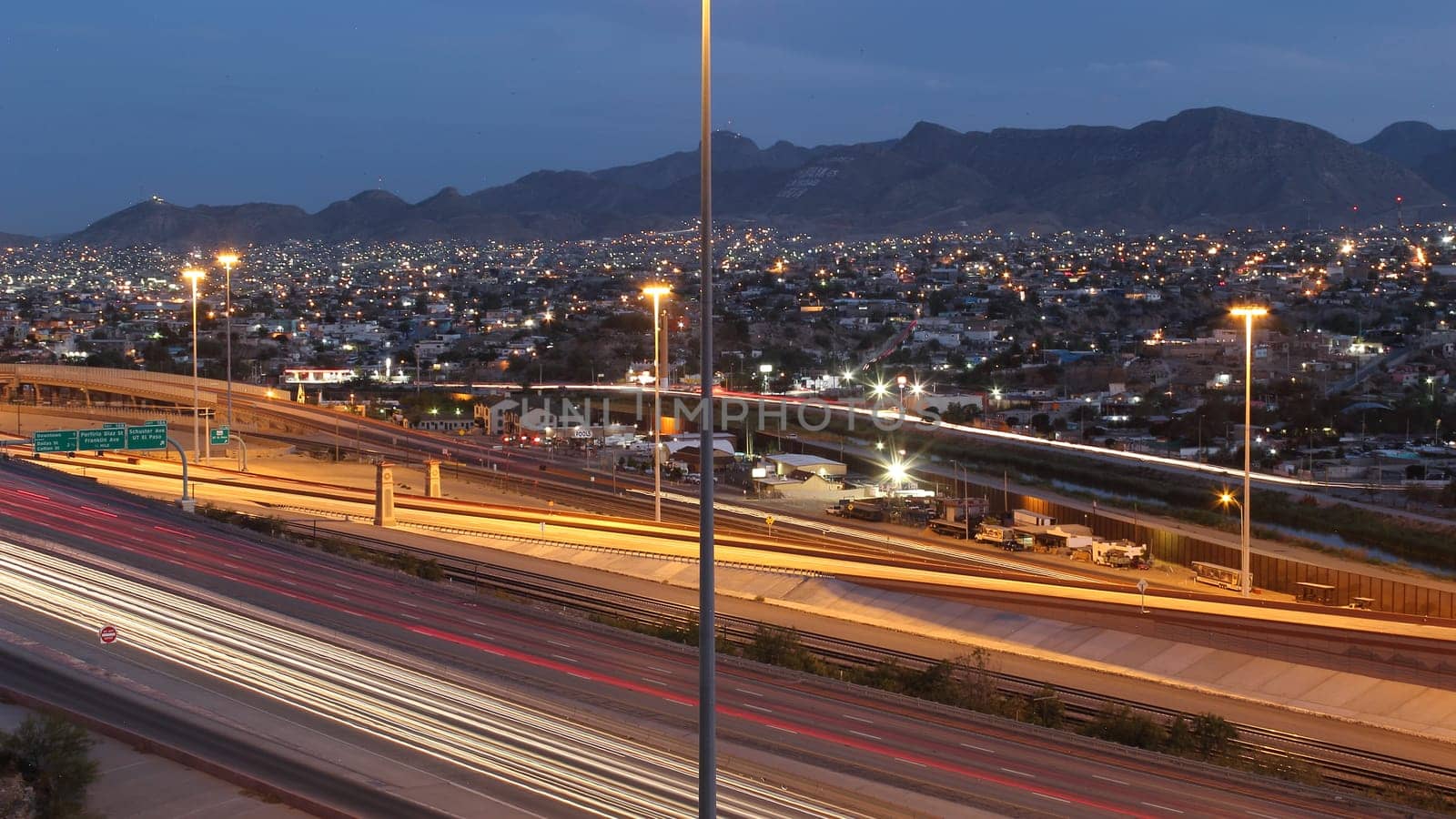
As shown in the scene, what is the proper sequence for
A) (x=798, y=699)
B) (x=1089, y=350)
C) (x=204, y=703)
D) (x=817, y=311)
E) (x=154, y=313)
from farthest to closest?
(x=154, y=313) → (x=817, y=311) → (x=1089, y=350) → (x=798, y=699) → (x=204, y=703)

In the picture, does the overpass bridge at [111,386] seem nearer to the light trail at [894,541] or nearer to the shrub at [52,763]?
the light trail at [894,541]

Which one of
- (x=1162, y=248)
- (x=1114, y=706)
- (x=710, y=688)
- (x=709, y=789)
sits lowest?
(x=1114, y=706)

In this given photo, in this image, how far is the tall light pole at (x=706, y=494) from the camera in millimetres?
6543

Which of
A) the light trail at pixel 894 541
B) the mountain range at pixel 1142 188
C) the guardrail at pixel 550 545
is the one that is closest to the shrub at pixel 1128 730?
the light trail at pixel 894 541

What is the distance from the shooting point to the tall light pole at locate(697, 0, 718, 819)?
6.54 metres

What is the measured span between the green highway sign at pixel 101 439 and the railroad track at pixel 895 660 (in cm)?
334

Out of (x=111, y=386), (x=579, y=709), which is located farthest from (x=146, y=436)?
(x=111, y=386)

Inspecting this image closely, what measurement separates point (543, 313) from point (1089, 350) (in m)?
41.2

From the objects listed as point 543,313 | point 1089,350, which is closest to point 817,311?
point 543,313

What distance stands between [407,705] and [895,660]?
5943 mm

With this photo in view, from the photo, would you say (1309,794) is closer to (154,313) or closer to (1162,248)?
(154,313)

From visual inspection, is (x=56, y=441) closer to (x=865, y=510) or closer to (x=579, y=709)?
(x=579, y=709)

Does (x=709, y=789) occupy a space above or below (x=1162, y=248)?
below

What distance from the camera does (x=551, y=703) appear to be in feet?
38.7
